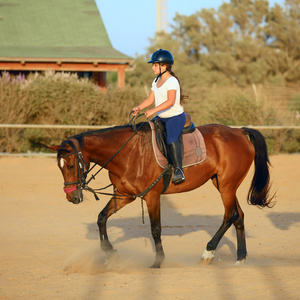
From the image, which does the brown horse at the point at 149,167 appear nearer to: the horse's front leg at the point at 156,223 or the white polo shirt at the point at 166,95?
the horse's front leg at the point at 156,223

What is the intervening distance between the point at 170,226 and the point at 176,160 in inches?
122

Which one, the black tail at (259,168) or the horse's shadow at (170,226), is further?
the horse's shadow at (170,226)

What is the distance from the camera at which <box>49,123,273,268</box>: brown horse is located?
6.54m

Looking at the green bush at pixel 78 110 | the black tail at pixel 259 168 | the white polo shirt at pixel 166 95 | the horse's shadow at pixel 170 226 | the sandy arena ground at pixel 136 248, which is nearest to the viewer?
the sandy arena ground at pixel 136 248

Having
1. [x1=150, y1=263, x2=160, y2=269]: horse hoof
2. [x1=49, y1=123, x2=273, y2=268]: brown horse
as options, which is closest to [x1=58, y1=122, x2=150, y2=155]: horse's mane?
[x1=49, y1=123, x2=273, y2=268]: brown horse

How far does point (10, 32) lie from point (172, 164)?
20.2 meters

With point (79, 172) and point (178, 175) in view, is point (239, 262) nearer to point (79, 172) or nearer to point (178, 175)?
point (178, 175)

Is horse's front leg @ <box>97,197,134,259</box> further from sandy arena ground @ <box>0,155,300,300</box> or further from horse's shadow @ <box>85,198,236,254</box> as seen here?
horse's shadow @ <box>85,198,236,254</box>

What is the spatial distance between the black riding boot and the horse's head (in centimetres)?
106

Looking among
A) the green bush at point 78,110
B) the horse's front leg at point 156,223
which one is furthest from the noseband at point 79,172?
the green bush at point 78,110

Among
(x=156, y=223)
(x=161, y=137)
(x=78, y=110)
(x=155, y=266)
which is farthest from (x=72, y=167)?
(x=78, y=110)

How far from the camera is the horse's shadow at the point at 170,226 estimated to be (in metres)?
8.87

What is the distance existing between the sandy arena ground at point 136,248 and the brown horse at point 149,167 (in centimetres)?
47

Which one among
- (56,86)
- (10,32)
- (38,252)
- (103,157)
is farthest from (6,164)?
(10,32)
